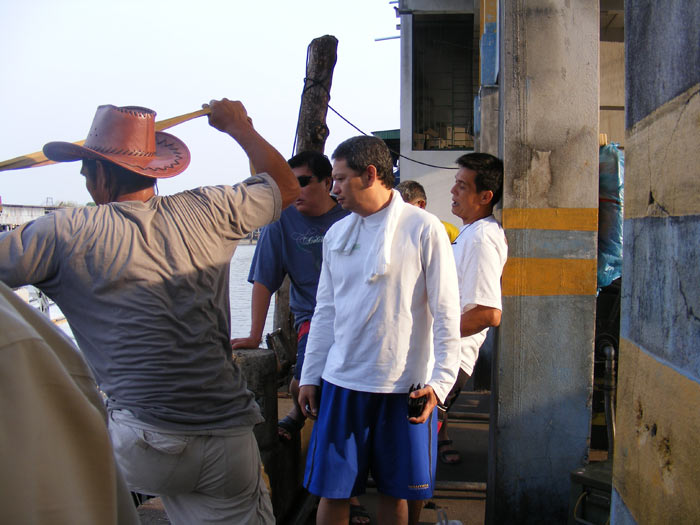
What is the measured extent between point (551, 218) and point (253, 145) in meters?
1.80

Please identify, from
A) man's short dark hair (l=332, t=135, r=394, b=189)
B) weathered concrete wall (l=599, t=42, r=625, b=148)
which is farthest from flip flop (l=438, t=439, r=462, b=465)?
weathered concrete wall (l=599, t=42, r=625, b=148)

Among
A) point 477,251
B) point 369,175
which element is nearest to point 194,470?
point 369,175

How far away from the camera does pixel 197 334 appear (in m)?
2.25

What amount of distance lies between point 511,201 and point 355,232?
1106 millimetres

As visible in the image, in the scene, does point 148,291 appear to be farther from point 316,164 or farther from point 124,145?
point 316,164

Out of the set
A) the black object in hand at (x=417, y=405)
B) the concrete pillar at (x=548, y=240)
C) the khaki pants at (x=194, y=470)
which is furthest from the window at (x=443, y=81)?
the khaki pants at (x=194, y=470)

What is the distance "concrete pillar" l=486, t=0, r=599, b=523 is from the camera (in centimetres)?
346

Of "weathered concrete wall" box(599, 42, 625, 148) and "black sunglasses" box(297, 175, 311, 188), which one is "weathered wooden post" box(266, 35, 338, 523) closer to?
"black sunglasses" box(297, 175, 311, 188)

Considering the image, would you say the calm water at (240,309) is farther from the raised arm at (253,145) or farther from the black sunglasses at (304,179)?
the raised arm at (253,145)

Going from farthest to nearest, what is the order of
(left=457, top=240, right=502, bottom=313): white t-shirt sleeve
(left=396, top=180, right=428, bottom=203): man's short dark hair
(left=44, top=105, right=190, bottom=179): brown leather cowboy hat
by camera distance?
1. (left=396, top=180, right=428, bottom=203): man's short dark hair
2. (left=457, top=240, right=502, bottom=313): white t-shirt sleeve
3. (left=44, top=105, right=190, bottom=179): brown leather cowboy hat

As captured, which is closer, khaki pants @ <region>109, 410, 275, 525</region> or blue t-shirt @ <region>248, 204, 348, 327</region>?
khaki pants @ <region>109, 410, 275, 525</region>

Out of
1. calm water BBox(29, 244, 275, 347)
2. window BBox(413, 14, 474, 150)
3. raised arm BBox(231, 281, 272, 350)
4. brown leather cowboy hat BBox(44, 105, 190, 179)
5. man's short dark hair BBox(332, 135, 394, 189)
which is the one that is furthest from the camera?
calm water BBox(29, 244, 275, 347)

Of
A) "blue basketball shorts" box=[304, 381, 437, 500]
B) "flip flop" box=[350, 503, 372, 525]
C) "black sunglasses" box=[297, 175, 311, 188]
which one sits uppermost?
"black sunglasses" box=[297, 175, 311, 188]

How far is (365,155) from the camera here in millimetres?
2824
